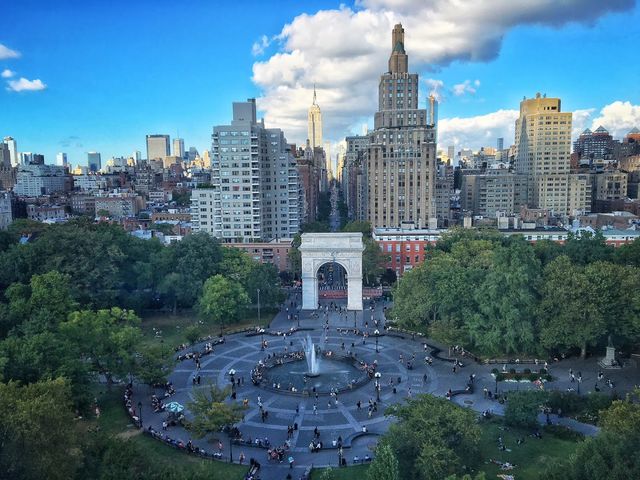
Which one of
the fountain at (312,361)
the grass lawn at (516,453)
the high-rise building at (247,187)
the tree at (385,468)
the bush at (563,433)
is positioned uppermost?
the high-rise building at (247,187)

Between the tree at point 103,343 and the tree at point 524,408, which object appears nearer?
the tree at point 524,408

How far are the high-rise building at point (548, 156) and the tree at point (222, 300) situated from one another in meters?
101

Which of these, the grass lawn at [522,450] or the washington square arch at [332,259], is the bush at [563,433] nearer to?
the grass lawn at [522,450]

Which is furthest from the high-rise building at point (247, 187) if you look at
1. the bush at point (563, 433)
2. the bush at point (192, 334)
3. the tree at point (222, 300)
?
the bush at point (563, 433)

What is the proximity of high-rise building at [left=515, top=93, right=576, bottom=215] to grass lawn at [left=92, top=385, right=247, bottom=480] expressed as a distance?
122 meters

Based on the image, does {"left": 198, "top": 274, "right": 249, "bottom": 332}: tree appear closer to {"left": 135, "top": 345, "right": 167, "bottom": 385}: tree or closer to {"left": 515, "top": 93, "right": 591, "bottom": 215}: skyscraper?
{"left": 135, "top": 345, "right": 167, "bottom": 385}: tree

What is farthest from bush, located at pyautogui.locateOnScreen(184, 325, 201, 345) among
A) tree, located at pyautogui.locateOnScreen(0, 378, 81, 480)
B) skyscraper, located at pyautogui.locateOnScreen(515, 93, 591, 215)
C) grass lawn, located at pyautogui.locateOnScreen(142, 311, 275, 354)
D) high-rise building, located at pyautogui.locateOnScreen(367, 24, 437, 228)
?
skyscraper, located at pyautogui.locateOnScreen(515, 93, 591, 215)

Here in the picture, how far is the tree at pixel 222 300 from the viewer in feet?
204

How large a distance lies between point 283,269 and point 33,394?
223ft

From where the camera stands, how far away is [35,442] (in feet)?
80.9

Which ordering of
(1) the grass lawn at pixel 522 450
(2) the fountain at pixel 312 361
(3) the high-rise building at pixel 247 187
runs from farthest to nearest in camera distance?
(3) the high-rise building at pixel 247 187 → (2) the fountain at pixel 312 361 → (1) the grass lawn at pixel 522 450

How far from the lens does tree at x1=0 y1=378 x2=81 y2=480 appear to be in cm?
2450

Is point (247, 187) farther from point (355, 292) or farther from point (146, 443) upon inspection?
point (146, 443)

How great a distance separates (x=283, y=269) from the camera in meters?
95.2
